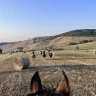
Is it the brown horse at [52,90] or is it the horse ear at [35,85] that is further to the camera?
the horse ear at [35,85]

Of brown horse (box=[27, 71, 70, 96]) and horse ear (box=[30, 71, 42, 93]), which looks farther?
horse ear (box=[30, 71, 42, 93])

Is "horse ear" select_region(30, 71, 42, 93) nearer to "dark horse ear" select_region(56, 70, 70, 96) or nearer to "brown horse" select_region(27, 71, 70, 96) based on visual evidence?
"brown horse" select_region(27, 71, 70, 96)

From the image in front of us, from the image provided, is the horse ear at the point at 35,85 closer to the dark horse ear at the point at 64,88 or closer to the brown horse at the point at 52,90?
the brown horse at the point at 52,90

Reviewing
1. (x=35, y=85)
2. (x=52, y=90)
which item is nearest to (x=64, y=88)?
(x=52, y=90)

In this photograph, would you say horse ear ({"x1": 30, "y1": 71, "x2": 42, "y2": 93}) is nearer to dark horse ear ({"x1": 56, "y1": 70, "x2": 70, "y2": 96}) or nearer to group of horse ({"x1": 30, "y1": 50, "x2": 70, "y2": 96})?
group of horse ({"x1": 30, "y1": 50, "x2": 70, "y2": 96})

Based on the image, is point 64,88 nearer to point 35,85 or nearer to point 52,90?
point 52,90

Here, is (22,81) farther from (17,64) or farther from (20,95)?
(17,64)

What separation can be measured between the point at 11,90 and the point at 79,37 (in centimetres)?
12007

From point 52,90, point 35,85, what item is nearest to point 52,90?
point 52,90

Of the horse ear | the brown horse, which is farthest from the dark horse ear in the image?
the horse ear

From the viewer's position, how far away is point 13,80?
1512 centimetres

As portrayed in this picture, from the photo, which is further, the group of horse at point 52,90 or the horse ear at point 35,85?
the horse ear at point 35,85

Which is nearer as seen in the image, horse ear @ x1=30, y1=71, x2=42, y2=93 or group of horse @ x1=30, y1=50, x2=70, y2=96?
group of horse @ x1=30, y1=50, x2=70, y2=96

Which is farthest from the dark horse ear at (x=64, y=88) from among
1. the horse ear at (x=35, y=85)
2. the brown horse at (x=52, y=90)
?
the horse ear at (x=35, y=85)
